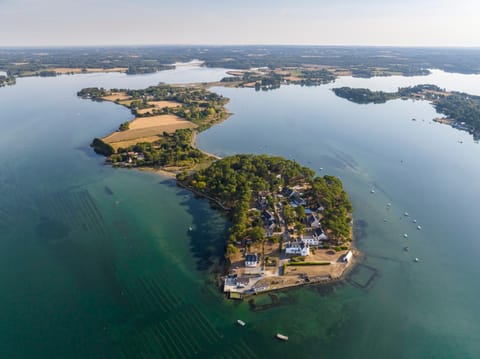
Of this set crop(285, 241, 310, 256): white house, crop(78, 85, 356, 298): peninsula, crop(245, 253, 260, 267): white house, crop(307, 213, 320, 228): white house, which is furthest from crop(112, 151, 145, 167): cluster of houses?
crop(285, 241, 310, 256): white house

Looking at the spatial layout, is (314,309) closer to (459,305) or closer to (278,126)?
(459,305)

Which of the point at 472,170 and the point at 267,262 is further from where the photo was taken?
the point at 472,170

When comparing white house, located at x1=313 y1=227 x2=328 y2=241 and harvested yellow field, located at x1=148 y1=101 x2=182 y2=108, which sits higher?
harvested yellow field, located at x1=148 y1=101 x2=182 y2=108

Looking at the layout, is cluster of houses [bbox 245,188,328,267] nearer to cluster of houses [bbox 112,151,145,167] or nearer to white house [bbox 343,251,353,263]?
white house [bbox 343,251,353,263]

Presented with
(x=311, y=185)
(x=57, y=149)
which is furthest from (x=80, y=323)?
(x=57, y=149)

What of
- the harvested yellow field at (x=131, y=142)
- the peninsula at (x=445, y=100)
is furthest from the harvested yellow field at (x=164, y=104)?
the peninsula at (x=445, y=100)

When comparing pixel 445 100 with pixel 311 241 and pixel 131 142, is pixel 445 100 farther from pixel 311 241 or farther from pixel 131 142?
pixel 131 142
